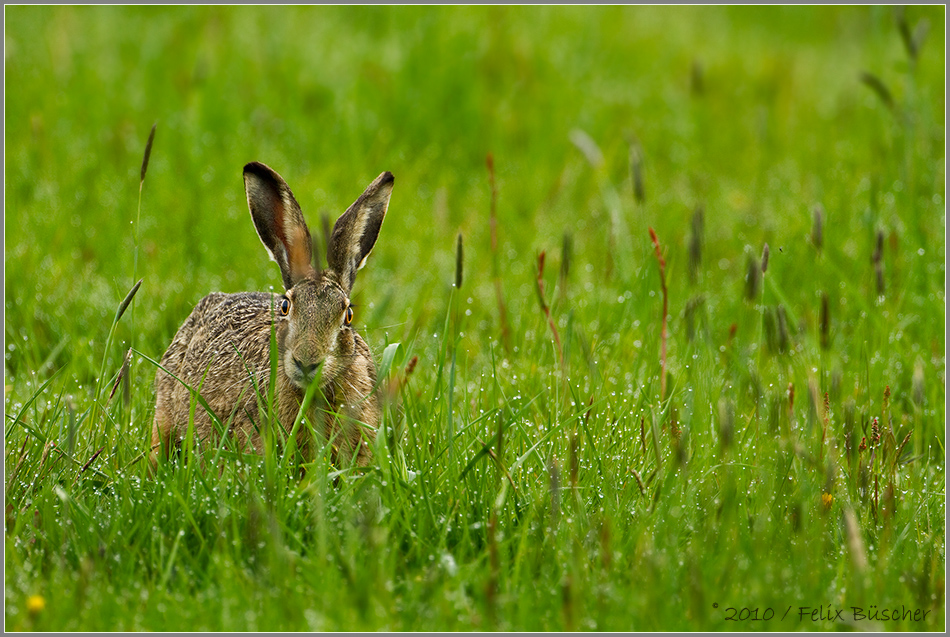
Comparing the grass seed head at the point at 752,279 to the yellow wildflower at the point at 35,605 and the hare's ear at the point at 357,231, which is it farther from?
the yellow wildflower at the point at 35,605

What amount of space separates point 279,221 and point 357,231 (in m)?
0.27

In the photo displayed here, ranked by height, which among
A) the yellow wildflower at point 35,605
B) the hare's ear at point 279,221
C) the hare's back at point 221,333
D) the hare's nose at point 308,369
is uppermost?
the hare's ear at point 279,221

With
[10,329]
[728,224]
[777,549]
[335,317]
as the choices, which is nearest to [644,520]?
[777,549]

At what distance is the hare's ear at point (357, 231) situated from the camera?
3.44m

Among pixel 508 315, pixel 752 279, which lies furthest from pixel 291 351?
pixel 508 315

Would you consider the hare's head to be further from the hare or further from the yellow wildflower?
the yellow wildflower

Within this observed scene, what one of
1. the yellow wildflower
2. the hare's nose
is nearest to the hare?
the hare's nose

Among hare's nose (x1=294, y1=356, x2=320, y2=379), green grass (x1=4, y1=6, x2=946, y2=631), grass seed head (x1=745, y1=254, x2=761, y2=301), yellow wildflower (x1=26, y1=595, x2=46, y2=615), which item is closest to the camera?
yellow wildflower (x1=26, y1=595, x2=46, y2=615)

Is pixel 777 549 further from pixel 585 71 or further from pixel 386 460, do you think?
pixel 585 71

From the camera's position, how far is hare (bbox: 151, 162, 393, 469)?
328 cm

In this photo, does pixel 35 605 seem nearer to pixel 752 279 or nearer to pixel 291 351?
pixel 291 351

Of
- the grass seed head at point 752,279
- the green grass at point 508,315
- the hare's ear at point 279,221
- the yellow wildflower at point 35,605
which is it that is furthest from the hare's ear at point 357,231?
the yellow wildflower at point 35,605

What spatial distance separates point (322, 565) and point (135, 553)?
0.58 m

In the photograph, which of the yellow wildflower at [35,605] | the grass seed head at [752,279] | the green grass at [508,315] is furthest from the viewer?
the grass seed head at [752,279]
